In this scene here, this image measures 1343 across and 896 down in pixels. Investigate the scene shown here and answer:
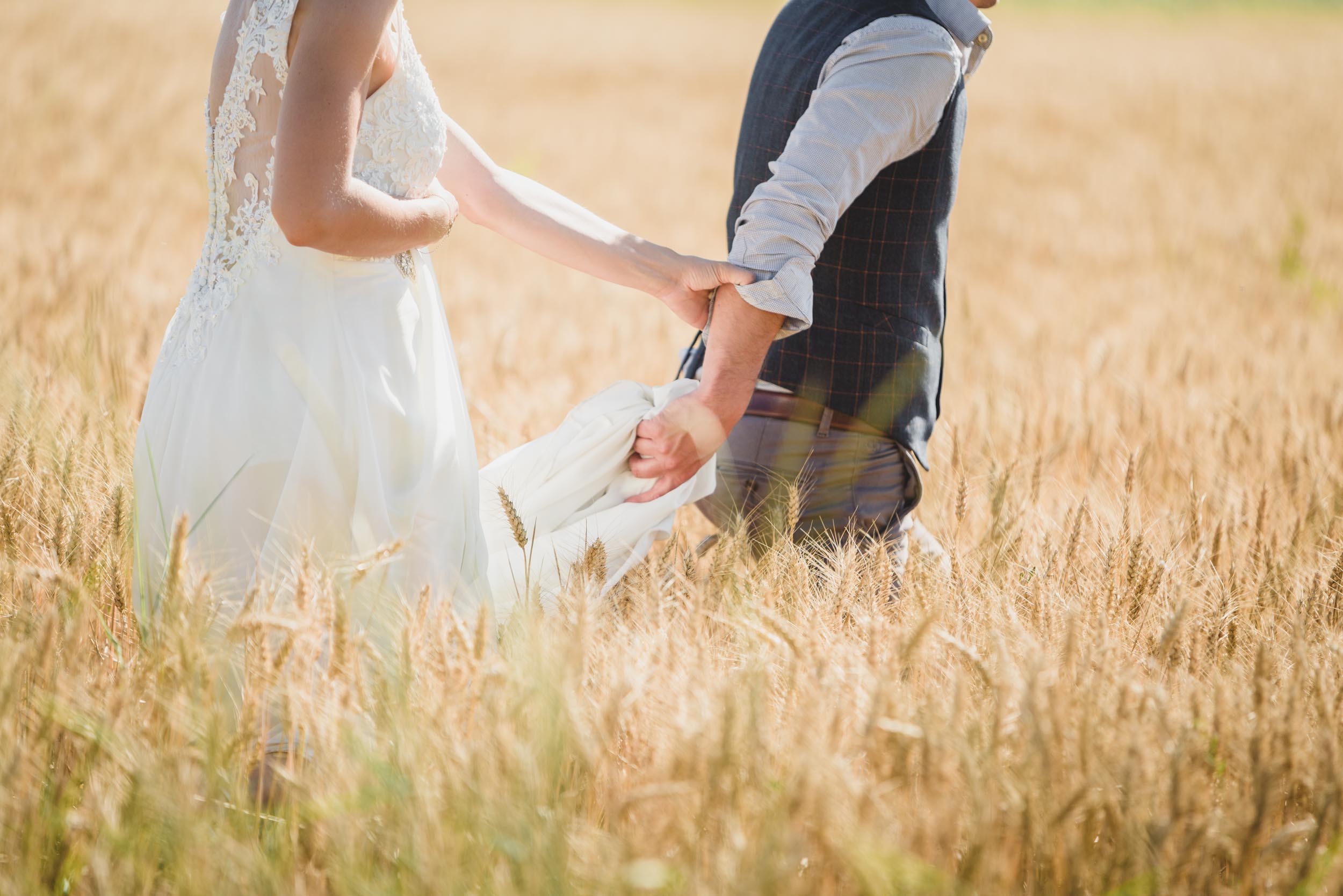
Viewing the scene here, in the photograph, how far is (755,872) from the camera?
2.88ft

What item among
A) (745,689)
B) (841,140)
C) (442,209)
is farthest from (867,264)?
(745,689)

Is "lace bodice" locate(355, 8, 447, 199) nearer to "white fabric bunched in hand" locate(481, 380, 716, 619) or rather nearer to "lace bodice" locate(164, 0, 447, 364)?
"lace bodice" locate(164, 0, 447, 364)

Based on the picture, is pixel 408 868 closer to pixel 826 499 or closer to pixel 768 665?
pixel 768 665

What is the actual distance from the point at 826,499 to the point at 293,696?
3.96 feet

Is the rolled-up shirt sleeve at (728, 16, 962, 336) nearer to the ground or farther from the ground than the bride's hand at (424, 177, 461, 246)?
farther from the ground

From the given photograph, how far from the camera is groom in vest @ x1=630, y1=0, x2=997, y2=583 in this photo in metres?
1.71

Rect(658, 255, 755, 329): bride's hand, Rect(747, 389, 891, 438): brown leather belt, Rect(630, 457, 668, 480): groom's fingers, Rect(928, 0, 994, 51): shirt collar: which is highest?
Rect(928, 0, 994, 51): shirt collar

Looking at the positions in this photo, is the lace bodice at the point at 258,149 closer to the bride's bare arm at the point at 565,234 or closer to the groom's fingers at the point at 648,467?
the bride's bare arm at the point at 565,234

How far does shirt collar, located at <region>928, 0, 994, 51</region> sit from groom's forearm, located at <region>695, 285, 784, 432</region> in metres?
0.62

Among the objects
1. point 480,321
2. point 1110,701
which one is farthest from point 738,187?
point 480,321

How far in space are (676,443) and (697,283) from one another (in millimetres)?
317

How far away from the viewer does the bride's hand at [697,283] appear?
1.78m

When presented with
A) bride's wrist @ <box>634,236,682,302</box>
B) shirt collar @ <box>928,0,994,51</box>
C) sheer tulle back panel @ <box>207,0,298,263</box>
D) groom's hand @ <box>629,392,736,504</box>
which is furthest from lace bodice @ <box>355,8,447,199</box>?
shirt collar @ <box>928,0,994,51</box>

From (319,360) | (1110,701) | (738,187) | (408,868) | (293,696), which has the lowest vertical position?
(408,868)
